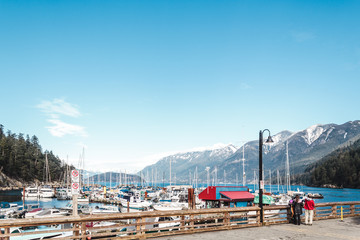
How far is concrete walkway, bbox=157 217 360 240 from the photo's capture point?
16.6m

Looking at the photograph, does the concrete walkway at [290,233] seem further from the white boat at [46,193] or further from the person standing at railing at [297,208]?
the white boat at [46,193]

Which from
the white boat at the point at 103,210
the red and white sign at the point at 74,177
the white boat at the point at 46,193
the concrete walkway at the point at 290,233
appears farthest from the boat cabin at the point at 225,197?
the white boat at the point at 46,193

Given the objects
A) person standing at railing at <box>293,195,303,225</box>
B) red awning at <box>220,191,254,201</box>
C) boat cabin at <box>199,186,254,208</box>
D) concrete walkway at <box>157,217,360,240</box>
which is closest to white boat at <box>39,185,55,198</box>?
boat cabin at <box>199,186,254,208</box>

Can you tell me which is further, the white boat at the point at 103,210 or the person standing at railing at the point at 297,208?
the white boat at the point at 103,210

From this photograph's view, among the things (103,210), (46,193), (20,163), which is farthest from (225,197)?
(20,163)

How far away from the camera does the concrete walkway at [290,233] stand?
54.4 feet

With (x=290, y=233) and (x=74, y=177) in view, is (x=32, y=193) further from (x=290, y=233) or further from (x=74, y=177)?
(x=290, y=233)

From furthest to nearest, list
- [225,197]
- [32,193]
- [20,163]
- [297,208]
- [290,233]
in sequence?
[20,163]
[32,193]
[225,197]
[297,208]
[290,233]

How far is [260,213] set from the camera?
2081 cm

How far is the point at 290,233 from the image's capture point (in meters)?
18.2

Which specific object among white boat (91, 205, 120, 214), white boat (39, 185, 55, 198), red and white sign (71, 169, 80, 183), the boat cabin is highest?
red and white sign (71, 169, 80, 183)

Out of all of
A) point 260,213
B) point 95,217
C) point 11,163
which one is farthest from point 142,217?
point 11,163

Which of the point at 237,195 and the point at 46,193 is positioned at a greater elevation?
the point at 237,195

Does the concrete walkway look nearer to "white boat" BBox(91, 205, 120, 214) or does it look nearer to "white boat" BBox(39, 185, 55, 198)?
"white boat" BBox(91, 205, 120, 214)
